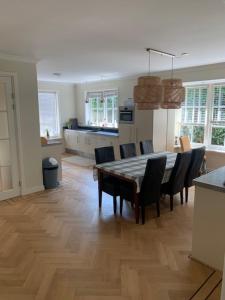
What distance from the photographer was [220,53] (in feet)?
11.8

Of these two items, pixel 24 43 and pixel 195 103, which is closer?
pixel 24 43

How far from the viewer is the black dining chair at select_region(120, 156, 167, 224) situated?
2.96 meters

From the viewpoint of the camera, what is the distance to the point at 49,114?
7562mm

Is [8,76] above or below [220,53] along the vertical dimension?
below

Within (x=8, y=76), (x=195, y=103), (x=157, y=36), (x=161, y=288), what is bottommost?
(x=161, y=288)

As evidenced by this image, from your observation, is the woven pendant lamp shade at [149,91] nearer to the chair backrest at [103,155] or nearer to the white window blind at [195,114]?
the chair backrest at [103,155]

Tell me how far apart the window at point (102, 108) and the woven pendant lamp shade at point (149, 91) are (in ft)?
12.2

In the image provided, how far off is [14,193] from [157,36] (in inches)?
135

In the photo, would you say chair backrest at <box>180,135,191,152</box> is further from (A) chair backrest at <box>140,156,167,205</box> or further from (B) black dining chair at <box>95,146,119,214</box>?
(A) chair backrest at <box>140,156,167,205</box>

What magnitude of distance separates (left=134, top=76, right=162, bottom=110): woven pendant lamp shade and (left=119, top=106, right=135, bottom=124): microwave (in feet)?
8.07

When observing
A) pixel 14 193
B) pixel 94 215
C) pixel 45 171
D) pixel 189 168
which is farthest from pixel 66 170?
pixel 189 168

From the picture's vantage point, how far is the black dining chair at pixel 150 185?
2.96 metres

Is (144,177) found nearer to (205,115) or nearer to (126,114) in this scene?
(205,115)

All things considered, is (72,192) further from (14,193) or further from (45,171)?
(14,193)
